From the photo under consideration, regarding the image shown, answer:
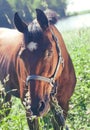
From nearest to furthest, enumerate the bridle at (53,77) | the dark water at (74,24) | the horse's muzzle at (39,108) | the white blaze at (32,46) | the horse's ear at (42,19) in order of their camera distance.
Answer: the horse's muzzle at (39,108) < the bridle at (53,77) < the white blaze at (32,46) < the horse's ear at (42,19) < the dark water at (74,24)

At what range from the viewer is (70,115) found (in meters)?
5.27

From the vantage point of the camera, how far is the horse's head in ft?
11.9

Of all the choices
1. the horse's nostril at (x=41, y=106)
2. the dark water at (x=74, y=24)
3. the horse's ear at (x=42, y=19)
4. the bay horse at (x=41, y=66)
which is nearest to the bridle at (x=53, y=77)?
the bay horse at (x=41, y=66)

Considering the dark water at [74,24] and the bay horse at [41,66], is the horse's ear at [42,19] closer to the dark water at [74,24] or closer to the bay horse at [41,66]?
the bay horse at [41,66]

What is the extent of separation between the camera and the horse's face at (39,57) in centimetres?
363

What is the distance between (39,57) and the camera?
12.5 ft

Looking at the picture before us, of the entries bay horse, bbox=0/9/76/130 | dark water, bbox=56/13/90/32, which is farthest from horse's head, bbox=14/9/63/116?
dark water, bbox=56/13/90/32

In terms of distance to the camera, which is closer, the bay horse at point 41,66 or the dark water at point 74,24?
the bay horse at point 41,66

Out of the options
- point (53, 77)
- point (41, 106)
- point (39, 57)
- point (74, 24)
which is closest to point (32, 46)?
point (39, 57)

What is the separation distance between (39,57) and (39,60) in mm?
36

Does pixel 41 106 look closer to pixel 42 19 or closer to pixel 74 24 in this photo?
pixel 42 19

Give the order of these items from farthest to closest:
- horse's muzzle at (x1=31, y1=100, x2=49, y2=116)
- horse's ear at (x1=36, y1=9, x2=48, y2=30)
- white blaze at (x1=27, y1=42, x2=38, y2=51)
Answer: horse's ear at (x1=36, y1=9, x2=48, y2=30)
white blaze at (x1=27, y1=42, x2=38, y2=51)
horse's muzzle at (x1=31, y1=100, x2=49, y2=116)

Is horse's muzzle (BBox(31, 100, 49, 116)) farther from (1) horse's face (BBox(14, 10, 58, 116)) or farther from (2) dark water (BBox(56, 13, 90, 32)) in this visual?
(2) dark water (BBox(56, 13, 90, 32))

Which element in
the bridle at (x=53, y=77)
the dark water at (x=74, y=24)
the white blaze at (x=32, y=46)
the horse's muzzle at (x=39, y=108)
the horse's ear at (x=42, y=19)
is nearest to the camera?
the horse's muzzle at (x=39, y=108)
